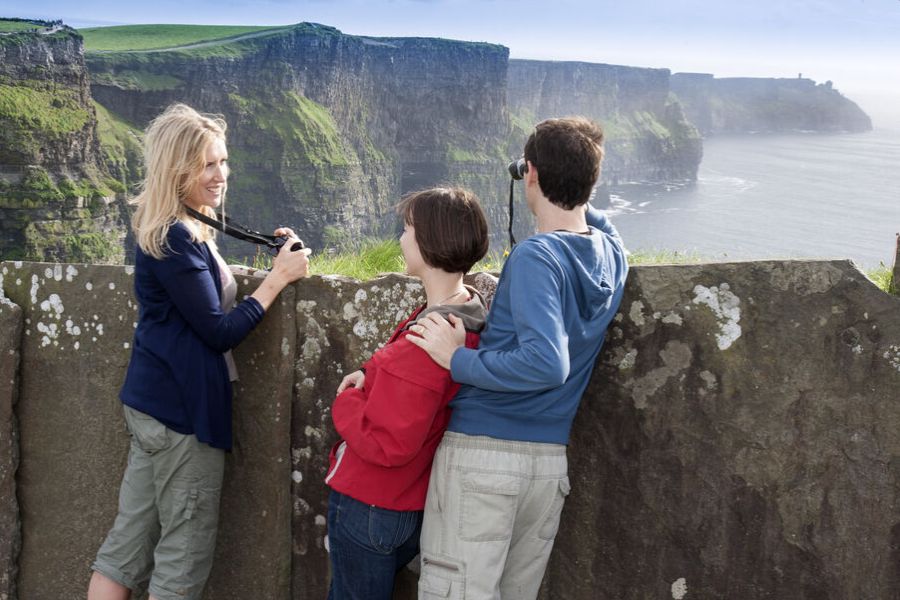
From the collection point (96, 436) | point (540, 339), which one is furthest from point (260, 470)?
point (540, 339)

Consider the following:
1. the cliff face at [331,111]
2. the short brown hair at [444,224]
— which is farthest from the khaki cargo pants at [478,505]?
the cliff face at [331,111]

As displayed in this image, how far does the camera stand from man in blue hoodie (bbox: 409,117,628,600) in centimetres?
280

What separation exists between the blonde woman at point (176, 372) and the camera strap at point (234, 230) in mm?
39

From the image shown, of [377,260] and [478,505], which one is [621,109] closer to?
[377,260]

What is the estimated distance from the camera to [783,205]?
367ft

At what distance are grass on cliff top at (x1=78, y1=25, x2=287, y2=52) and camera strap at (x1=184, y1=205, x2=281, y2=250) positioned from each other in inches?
3928

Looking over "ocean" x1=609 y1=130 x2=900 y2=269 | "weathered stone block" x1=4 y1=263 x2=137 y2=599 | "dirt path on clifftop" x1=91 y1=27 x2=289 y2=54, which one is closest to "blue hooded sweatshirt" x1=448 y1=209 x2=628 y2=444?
"weathered stone block" x1=4 y1=263 x2=137 y2=599

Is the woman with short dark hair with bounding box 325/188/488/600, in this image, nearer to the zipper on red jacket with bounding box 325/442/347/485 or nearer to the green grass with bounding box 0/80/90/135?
the zipper on red jacket with bounding box 325/442/347/485

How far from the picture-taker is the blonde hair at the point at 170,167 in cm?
347

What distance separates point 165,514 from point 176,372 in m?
0.59

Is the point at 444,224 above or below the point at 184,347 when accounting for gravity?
above

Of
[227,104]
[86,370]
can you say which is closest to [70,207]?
[227,104]

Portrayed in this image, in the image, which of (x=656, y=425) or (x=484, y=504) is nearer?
(x=484, y=504)

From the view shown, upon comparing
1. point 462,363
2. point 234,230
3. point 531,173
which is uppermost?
point 531,173
